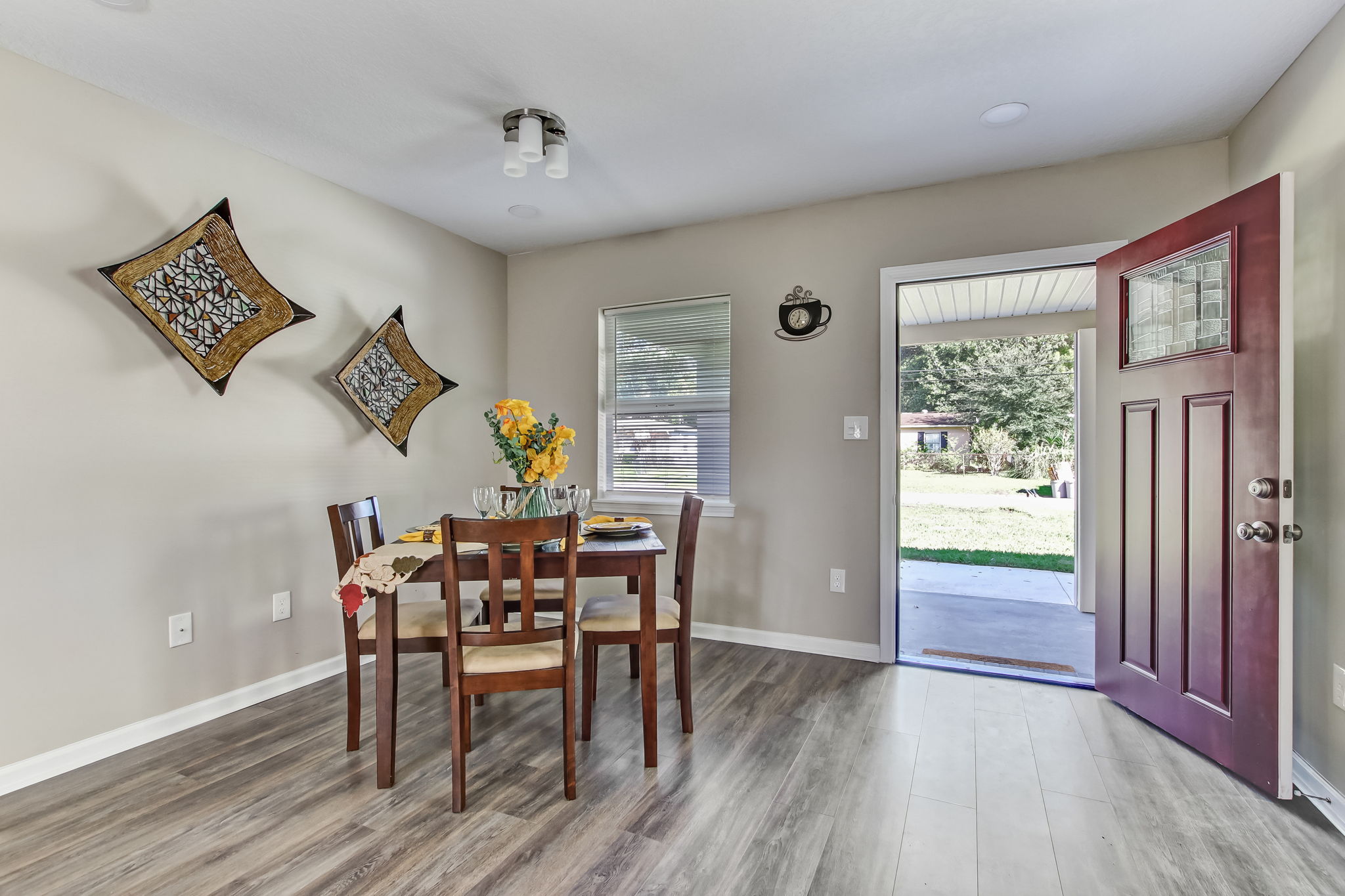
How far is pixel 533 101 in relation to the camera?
2322 millimetres

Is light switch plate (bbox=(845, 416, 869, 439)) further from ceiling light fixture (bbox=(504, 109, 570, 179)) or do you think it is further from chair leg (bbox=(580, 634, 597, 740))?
ceiling light fixture (bbox=(504, 109, 570, 179))

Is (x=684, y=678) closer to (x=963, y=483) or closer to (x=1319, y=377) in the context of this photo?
(x=1319, y=377)

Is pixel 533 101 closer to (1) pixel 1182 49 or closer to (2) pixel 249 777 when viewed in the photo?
(1) pixel 1182 49

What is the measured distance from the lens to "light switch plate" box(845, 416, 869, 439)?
3.20 meters

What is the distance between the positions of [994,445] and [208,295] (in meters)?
8.22

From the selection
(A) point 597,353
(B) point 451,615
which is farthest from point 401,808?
(A) point 597,353

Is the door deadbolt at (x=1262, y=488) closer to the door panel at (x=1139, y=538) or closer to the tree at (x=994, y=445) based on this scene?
the door panel at (x=1139, y=538)

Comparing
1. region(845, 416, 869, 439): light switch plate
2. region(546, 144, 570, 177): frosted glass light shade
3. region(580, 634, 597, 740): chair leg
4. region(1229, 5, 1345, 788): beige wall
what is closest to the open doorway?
region(845, 416, 869, 439): light switch plate

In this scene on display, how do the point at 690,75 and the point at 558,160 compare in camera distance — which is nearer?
the point at 690,75

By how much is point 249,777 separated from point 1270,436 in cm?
343

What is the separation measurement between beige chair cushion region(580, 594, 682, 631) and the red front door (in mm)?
1832

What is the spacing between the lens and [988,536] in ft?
23.2

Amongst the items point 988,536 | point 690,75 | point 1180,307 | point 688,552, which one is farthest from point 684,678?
point 988,536

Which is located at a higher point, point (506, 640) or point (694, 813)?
point (506, 640)
